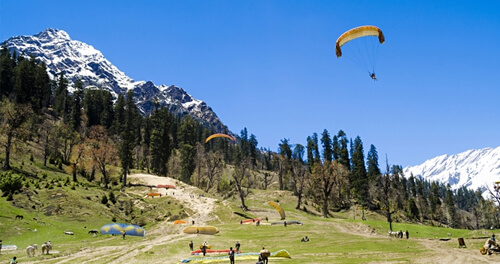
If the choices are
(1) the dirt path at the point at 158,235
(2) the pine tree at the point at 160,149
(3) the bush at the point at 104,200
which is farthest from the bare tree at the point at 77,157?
(2) the pine tree at the point at 160,149

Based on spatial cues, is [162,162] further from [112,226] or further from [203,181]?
[112,226]

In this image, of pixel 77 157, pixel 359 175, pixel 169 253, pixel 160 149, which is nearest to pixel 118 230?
pixel 169 253

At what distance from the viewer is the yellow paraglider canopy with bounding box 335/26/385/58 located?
1431 inches

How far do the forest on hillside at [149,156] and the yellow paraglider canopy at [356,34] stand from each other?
1892 cm

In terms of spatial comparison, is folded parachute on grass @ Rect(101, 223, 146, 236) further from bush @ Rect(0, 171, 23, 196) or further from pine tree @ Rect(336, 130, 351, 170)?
pine tree @ Rect(336, 130, 351, 170)

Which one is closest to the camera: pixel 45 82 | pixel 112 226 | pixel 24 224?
pixel 24 224

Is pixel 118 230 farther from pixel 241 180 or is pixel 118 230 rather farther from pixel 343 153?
pixel 343 153

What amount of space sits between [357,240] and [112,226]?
106 ft

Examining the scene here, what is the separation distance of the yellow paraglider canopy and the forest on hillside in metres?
18.9

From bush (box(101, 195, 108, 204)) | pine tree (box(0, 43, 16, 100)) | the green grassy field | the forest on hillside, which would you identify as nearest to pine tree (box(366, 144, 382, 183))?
the forest on hillside

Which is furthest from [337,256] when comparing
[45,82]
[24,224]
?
[45,82]

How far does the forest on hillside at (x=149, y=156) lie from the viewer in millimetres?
74562

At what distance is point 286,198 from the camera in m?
91.6

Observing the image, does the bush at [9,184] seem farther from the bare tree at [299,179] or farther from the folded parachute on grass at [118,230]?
the bare tree at [299,179]
